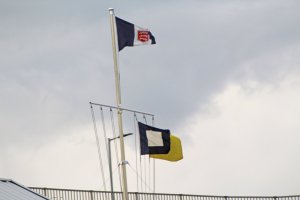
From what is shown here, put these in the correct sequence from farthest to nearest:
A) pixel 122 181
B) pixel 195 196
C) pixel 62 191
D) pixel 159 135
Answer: pixel 195 196 < pixel 62 191 < pixel 159 135 < pixel 122 181

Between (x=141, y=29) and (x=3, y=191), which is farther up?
(x=141, y=29)

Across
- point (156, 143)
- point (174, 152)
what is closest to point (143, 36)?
point (156, 143)

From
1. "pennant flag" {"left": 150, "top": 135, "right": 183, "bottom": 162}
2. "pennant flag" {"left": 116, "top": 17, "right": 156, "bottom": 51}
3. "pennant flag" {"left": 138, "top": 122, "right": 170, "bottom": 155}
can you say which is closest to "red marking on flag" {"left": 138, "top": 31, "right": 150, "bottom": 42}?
"pennant flag" {"left": 116, "top": 17, "right": 156, "bottom": 51}

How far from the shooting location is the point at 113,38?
81.9 m

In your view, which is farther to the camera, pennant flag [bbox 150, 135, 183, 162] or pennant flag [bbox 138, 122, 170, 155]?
pennant flag [bbox 150, 135, 183, 162]

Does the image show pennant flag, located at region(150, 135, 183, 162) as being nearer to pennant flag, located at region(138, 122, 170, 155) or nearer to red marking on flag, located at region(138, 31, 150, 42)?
pennant flag, located at region(138, 122, 170, 155)

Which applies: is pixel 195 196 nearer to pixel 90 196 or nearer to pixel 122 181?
pixel 90 196

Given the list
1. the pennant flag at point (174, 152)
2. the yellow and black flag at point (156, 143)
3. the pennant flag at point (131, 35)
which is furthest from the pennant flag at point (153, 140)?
the pennant flag at point (131, 35)

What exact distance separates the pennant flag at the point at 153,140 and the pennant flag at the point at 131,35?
4.22m

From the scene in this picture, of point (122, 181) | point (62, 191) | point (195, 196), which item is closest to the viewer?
point (122, 181)

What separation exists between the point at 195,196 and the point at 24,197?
16.9 metres

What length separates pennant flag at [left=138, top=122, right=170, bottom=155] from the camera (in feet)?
274

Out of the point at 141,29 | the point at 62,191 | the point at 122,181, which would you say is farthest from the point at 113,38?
the point at 62,191

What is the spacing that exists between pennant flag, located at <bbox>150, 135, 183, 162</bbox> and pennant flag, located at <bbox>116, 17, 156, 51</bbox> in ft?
21.2
